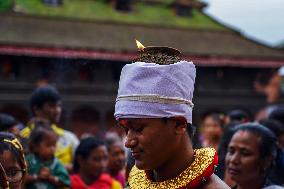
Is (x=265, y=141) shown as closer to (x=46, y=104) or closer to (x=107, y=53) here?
(x=46, y=104)

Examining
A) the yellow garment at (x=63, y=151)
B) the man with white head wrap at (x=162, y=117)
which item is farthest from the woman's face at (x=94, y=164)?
the man with white head wrap at (x=162, y=117)

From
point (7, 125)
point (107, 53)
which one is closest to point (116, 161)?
point (7, 125)

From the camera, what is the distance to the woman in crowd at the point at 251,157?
140 inches

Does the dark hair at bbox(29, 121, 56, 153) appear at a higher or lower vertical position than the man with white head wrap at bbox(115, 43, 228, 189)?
lower

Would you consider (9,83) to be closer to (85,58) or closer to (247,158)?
(85,58)

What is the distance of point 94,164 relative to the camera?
504 centimetres

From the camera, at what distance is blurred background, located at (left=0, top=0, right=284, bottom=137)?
69.0ft

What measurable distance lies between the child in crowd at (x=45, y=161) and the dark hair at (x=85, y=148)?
0.34 m

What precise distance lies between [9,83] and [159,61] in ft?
63.0

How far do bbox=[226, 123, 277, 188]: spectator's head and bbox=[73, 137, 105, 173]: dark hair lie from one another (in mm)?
1773

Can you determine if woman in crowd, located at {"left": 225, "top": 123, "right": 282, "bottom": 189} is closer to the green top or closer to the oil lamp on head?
the oil lamp on head

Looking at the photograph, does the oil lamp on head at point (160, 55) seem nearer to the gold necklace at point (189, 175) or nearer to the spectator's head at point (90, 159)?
the gold necklace at point (189, 175)

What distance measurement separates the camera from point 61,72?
22.9 m

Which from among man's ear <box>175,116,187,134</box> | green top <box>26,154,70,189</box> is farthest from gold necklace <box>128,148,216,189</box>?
green top <box>26,154,70,189</box>
